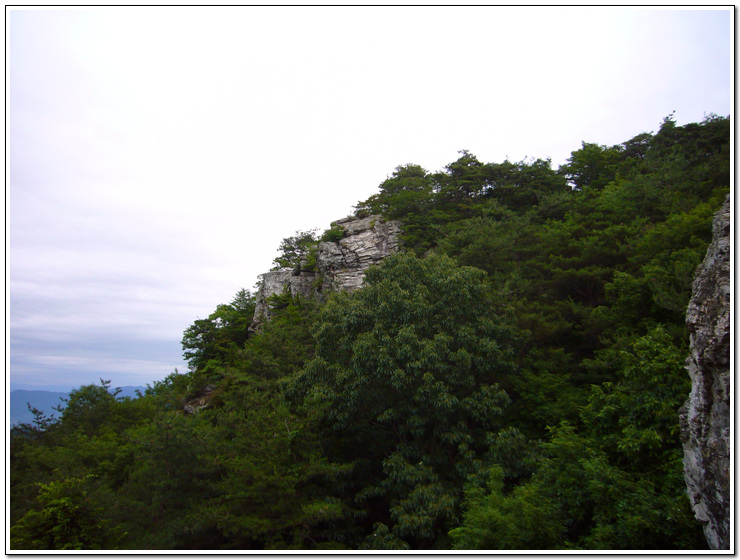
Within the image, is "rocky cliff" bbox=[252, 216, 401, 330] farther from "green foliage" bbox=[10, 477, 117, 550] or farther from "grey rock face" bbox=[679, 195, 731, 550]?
"grey rock face" bbox=[679, 195, 731, 550]

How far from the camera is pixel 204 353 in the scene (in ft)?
90.4

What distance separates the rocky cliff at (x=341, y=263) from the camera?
22750mm

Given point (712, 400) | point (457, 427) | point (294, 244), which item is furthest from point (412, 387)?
point (294, 244)

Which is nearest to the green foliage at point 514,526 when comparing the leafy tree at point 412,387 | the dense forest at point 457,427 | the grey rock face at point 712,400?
the dense forest at point 457,427

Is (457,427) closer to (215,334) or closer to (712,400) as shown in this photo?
(712,400)

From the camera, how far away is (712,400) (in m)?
5.42

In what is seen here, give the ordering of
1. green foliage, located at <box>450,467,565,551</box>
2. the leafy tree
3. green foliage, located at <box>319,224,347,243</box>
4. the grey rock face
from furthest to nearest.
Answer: green foliage, located at <box>319,224,347,243</box> < the leafy tree < green foliage, located at <box>450,467,565,551</box> < the grey rock face

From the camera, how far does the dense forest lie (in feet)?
23.9

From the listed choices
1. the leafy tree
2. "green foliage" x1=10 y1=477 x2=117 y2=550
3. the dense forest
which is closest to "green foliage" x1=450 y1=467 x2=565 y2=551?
the dense forest

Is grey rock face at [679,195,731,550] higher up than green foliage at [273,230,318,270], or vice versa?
green foliage at [273,230,318,270]

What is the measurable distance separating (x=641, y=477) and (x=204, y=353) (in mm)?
26119

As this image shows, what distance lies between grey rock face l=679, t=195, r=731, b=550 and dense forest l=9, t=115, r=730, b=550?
919mm

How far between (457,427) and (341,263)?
14.6 metres

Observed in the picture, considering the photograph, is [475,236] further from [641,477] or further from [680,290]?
[641,477]
